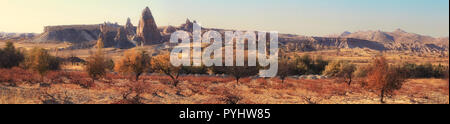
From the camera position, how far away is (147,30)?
103 metres

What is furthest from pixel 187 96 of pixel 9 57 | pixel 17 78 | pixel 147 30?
pixel 147 30

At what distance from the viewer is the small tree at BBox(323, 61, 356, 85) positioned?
98.8ft

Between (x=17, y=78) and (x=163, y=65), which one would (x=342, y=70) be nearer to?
(x=163, y=65)

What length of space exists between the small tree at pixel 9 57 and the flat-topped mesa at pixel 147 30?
68.2 m

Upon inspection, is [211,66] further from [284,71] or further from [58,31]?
[58,31]

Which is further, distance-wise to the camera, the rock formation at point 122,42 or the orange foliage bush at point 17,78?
the rock formation at point 122,42

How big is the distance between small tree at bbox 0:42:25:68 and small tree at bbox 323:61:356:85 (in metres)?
40.9

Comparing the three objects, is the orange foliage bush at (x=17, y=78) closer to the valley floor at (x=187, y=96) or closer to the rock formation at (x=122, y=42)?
the valley floor at (x=187, y=96)

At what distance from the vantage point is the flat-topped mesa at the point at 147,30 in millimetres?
101438

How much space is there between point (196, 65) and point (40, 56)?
22930mm

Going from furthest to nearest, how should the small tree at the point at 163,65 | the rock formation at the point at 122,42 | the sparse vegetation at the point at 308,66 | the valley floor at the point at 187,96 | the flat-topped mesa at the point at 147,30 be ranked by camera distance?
the flat-topped mesa at the point at 147,30 < the rock formation at the point at 122,42 < the sparse vegetation at the point at 308,66 < the small tree at the point at 163,65 < the valley floor at the point at 187,96

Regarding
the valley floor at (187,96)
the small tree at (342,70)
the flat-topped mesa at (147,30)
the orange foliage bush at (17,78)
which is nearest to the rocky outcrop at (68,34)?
the flat-topped mesa at (147,30)
